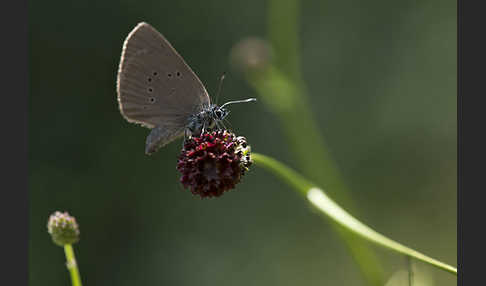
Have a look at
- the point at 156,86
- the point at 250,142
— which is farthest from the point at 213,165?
the point at 250,142

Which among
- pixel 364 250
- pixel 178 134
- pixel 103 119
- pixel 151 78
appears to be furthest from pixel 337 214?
pixel 103 119

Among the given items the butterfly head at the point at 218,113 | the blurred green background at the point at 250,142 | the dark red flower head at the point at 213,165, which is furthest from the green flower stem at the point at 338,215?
the blurred green background at the point at 250,142

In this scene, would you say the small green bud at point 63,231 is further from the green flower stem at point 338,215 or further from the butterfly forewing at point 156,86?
the green flower stem at point 338,215

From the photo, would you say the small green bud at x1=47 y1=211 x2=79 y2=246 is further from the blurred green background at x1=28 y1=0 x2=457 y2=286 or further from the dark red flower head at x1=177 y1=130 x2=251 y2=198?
the blurred green background at x1=28 y1=0 x2=457 y2=286

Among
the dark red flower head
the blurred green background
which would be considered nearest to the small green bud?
the dark red flower head

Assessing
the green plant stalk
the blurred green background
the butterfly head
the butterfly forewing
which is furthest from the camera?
the blurred green background

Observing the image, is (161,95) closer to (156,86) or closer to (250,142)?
(156,86)

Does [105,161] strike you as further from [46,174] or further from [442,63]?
[442,63]
